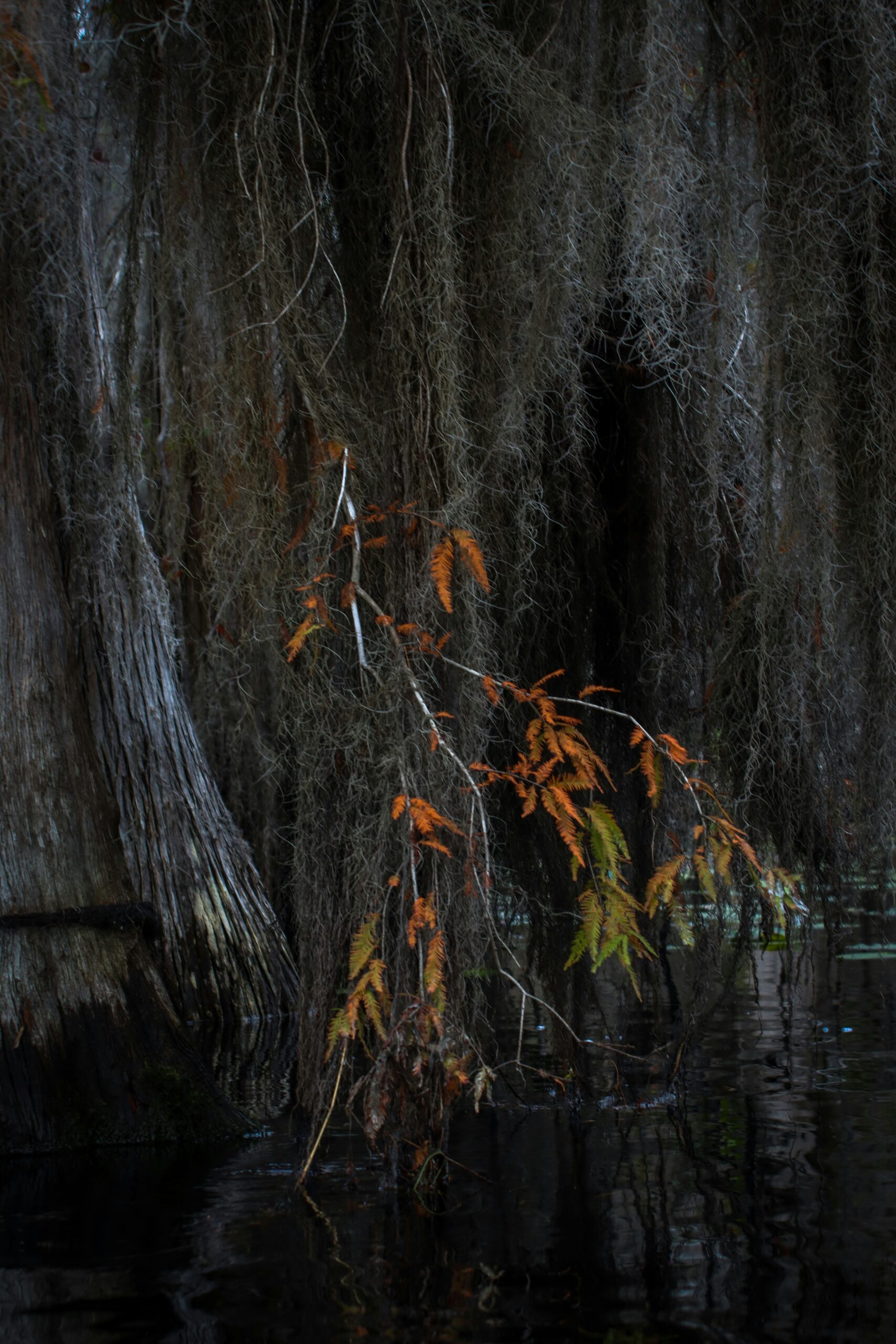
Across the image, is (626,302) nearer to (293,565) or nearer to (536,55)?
(536,55)

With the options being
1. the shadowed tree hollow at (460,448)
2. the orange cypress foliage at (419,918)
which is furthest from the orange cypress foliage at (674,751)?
the orange cypress foliage at (419,918)

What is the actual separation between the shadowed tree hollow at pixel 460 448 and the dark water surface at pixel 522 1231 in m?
0.25

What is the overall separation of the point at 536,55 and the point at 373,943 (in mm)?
2041

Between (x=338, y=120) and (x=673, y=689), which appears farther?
(x=673, y=689)

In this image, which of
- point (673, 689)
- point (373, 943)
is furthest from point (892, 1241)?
point (673, 689)

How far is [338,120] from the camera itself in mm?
3156

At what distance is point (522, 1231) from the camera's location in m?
2.55

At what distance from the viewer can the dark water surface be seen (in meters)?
2.14

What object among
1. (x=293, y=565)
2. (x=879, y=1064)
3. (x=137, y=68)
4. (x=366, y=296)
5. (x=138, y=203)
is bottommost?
(x=879, y=1064)

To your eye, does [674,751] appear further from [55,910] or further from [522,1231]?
[55,910]

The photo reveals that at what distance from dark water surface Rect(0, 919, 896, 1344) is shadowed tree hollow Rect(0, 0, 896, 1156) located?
254mm

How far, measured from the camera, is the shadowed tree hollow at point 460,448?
9.18 ft

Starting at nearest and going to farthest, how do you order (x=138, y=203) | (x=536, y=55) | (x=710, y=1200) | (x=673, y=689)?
(x=710, y=1200) → (x=536, y=55) → (x=138, y=203) → (x=673, y=689)

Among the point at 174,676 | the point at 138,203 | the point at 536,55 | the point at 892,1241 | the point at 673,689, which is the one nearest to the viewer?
the point at 892,1241
